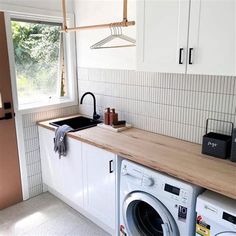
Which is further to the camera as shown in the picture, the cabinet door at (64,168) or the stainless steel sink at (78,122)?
the stainless steel sink at (78,122)

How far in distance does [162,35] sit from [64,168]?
164 cm

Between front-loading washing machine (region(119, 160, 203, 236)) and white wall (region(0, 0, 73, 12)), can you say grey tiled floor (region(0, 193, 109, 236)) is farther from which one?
white wall (region(0, 0, 73, 12))

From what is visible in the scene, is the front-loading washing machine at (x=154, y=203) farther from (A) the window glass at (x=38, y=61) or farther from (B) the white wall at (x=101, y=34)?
(A) the window glass at (x=38, y=61)

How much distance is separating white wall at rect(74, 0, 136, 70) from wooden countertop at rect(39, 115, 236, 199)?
0.73 meters

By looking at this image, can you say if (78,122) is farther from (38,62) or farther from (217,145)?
(217,145)

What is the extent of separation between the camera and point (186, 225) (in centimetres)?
155

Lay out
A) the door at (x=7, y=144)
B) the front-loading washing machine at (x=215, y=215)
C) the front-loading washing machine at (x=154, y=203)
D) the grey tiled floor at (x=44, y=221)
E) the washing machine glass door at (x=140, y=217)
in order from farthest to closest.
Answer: the door at (x=7, y=144) < the grey tiled floor at (x=44, y=221) < the washing machine glass door at (x=140, y=217) < the front-loading washing machine at (x=154, y=203) < the front-loading washing machine at (x=215, y=215)

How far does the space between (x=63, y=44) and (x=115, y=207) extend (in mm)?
2008

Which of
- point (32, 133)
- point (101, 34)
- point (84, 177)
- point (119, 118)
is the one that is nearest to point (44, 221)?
point (84, 177)

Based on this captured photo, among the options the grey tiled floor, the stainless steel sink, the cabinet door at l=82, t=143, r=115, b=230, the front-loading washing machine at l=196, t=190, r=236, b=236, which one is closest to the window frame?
the stainless steel sink

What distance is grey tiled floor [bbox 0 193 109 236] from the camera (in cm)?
234

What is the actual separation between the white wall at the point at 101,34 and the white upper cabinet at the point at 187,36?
0.55 m

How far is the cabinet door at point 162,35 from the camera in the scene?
5.35ft

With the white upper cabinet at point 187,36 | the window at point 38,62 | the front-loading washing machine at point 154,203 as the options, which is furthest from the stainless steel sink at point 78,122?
the white upper cabinet at point 187,36
